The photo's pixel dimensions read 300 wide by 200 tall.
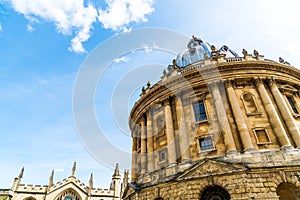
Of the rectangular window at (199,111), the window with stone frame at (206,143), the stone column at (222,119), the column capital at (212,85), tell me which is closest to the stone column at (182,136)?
the window with stone frame at (206,143)

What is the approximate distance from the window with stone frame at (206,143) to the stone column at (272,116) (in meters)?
5.00

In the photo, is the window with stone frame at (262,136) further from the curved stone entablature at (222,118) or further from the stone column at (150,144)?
the stone column at (150,144)

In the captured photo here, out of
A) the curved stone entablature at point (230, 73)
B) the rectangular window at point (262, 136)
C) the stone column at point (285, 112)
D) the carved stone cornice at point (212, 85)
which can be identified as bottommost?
the rectangular window at point (262, 136)

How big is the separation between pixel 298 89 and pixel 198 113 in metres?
10.9

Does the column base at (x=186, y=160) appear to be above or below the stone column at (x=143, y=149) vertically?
Answer: below

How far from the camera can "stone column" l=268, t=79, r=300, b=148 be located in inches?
632

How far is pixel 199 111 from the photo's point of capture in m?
19.7

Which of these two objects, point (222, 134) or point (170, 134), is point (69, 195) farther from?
point (222, 134)

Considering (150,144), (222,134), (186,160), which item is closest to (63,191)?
(150,144)

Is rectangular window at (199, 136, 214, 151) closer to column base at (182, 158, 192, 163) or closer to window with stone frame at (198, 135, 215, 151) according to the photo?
window with stone frame at (198, 135, 215, 151)

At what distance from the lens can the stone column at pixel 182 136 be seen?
17.3 metres

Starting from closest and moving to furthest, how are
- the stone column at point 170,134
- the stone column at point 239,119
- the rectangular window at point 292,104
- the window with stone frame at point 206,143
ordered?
the stone column at point 239,119 < the window with stone frame at point 206,143 < the stone column at point 170,134 < the rectangular window at point 292,104

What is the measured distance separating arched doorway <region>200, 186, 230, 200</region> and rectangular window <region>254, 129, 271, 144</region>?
5.02 meters

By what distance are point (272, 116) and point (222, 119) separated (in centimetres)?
403
